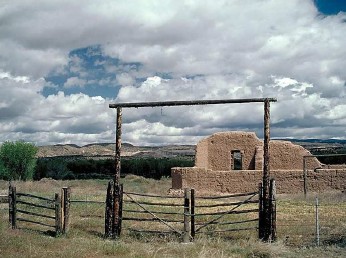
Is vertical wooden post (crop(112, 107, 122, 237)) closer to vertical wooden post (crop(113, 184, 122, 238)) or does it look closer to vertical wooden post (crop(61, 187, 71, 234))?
vertical wooden post (crop(113, 184, 122, 238))

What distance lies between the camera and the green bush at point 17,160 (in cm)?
4562

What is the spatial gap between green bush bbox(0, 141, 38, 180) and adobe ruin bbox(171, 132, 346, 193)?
916 inches

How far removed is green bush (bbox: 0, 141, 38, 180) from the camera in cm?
4562

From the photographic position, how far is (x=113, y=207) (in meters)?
12.9

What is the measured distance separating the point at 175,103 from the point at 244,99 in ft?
6.04

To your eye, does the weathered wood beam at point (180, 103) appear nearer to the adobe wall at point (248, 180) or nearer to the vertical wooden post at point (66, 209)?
the vertical wooden post at point (66, 209)

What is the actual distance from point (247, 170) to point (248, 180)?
2.92 feet

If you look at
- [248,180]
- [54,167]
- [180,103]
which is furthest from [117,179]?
[54,167]

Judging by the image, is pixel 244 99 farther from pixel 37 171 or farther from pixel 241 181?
pixel 37 171

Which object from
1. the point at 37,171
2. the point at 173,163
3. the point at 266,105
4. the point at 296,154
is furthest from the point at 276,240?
the point at 173,163

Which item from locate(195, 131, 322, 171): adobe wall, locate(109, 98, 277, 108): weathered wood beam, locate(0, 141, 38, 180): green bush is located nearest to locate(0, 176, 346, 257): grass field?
locate(109, 98, 277, 108): weathered wood beam

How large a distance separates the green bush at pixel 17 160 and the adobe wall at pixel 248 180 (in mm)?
24395

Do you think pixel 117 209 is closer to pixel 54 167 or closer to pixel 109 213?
pixel 109 213

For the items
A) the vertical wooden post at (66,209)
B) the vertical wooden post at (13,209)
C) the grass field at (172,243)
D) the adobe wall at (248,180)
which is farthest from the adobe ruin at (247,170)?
the vertical wooden post at (66,209)
